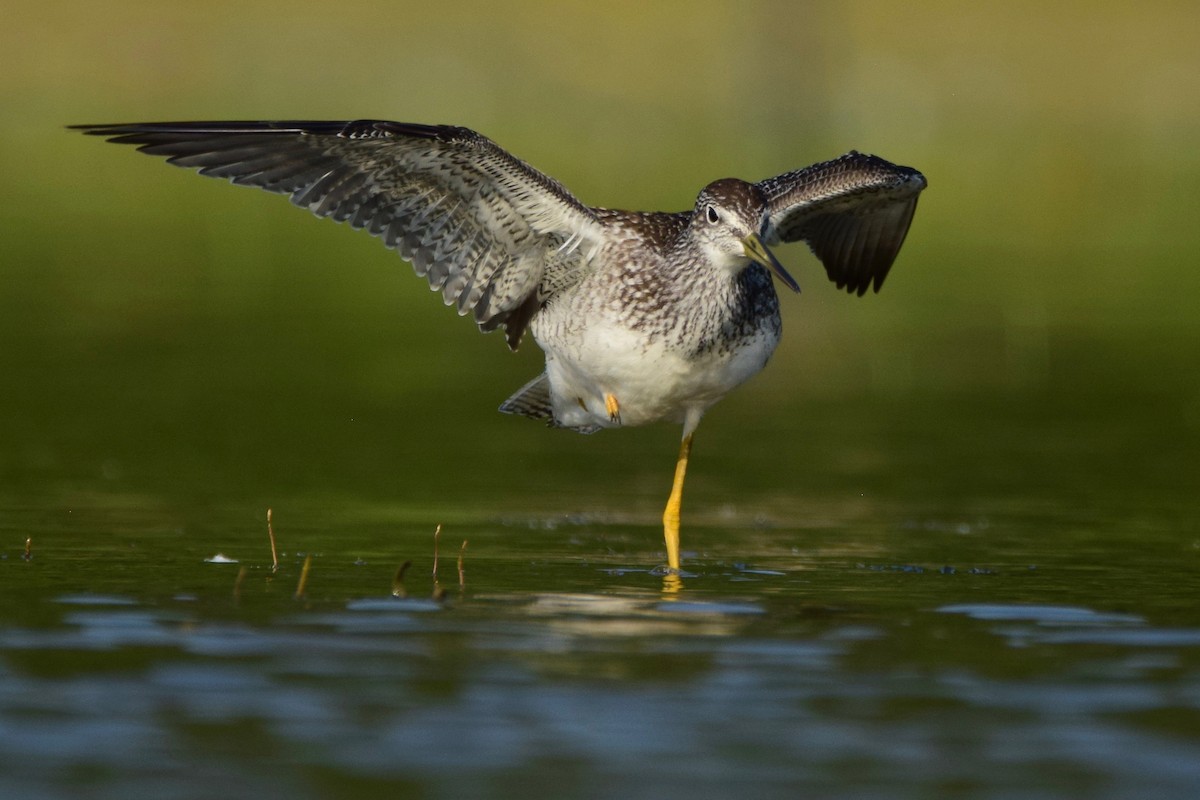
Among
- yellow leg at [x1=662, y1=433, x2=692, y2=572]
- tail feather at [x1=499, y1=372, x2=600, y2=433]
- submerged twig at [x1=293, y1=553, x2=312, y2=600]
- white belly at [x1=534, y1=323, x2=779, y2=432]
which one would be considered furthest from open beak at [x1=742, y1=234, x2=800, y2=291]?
submerged twig at [x1=293, y1=553, x2=312, y2=600]

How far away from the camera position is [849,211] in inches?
500

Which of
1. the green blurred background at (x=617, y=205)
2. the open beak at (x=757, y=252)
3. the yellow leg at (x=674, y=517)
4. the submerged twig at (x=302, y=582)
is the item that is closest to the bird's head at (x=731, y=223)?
the open beak at (x=757, y=252)

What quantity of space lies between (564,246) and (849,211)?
7.40 ft

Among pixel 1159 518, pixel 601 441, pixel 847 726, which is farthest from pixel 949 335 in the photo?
pixel 847 726

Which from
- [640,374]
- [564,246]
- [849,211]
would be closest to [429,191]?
[564,246]

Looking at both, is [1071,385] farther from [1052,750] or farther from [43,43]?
[43,43]

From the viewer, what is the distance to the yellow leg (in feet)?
34.9

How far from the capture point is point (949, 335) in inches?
836

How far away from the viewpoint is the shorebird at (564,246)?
10.5 meters

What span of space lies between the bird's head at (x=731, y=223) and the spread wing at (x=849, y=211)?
1.67ft

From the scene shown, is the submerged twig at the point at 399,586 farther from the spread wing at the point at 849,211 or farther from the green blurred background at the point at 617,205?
the spread wing at the point at 849,211

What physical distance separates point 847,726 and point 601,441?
856 centimetres

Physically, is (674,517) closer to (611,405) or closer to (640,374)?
(611,405)

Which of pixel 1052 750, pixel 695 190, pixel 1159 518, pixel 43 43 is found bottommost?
pixel 1052 750
